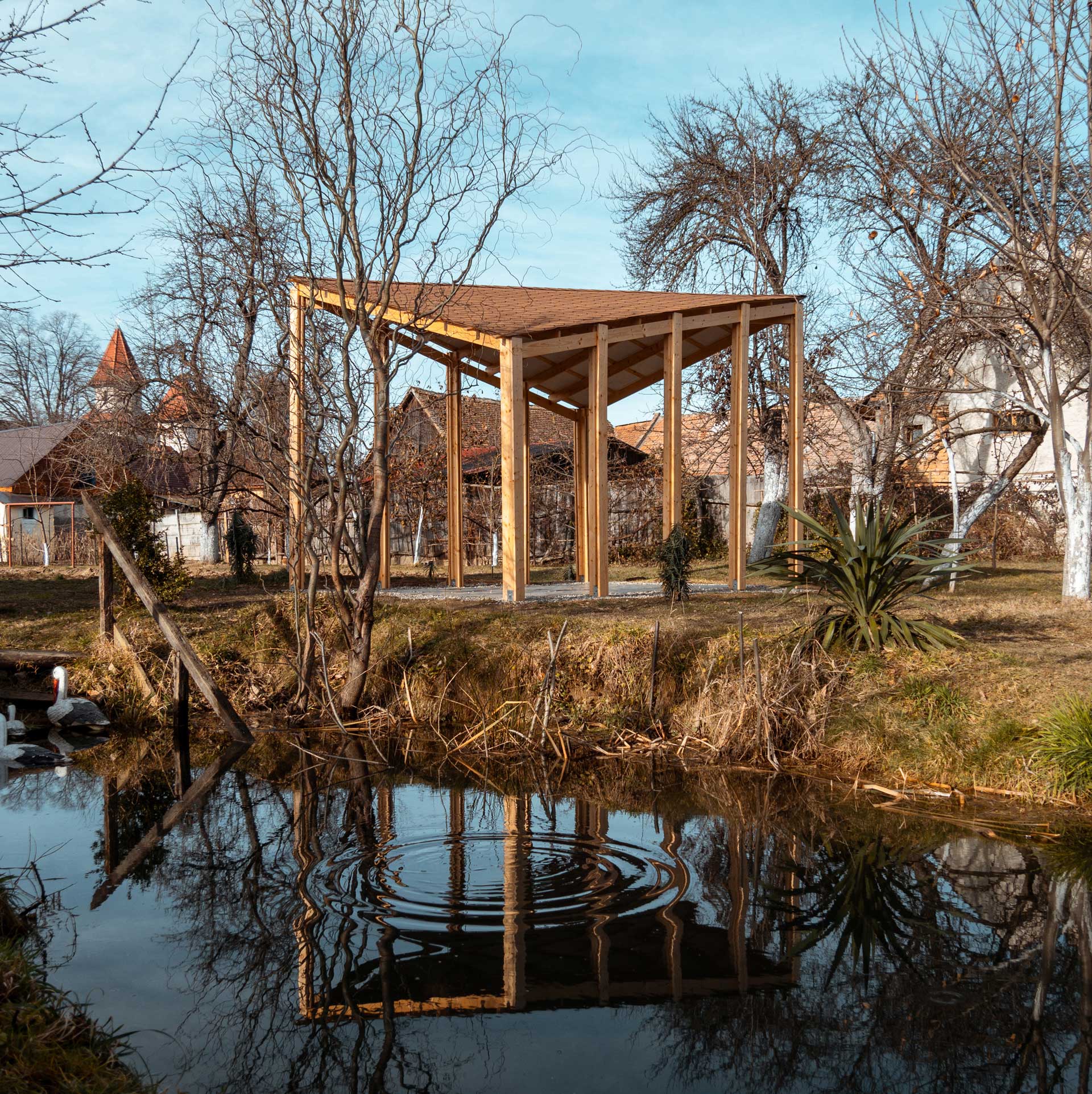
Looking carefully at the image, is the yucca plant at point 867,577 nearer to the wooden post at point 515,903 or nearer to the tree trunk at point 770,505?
the wooden post at point 515,903

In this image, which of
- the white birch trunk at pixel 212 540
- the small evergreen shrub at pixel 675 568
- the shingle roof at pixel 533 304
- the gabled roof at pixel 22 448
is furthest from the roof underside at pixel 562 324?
the gabled roof at pixel 22 448

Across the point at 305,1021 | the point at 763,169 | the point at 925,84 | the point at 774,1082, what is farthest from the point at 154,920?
the point at 763,169

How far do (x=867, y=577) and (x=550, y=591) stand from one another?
18.4 feet

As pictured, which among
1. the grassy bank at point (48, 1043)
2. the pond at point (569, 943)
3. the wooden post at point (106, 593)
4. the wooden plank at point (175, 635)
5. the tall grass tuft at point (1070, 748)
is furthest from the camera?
the wooden post at point (106, 593)

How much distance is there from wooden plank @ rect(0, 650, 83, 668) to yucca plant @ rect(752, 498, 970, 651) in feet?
23.1

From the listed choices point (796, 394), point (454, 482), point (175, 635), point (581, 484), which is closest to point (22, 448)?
point (454, 482)

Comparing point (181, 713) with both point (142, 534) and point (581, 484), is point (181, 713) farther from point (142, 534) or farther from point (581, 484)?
point (581, 484)

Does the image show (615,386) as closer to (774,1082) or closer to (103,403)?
(103,403)

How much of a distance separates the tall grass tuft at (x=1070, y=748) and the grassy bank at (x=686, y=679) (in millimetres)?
71

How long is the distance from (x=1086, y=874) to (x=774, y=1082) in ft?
9.81

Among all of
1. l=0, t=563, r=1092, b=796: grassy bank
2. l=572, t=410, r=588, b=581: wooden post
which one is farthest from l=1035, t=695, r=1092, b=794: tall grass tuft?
l=572, t=410, r=588, b=581: wooden post

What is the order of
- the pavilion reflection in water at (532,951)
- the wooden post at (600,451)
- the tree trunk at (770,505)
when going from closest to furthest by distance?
the pavilion reflection in water at (532,951) → the wooden post at (600,451) → the tree trunk at (770,505)

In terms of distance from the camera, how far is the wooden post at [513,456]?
11.9m

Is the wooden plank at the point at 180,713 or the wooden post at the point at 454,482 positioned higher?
the wooden post at the point at 454,482
